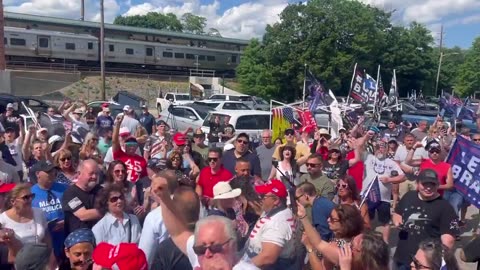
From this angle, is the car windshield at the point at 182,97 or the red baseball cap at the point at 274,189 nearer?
the red baseball cap at the point at 274,189

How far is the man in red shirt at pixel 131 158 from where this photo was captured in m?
6.73

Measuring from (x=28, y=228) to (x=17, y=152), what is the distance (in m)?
4.28

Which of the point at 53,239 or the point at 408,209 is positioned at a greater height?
the point at 408,209

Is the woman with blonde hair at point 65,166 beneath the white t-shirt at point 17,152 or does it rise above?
above

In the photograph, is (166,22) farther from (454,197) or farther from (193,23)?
(454,197)

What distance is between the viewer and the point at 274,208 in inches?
170

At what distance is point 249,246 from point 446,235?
72.4 inches

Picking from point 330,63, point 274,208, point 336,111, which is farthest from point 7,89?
point 274,208

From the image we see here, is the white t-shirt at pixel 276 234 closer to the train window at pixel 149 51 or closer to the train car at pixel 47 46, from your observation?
the train car at pixel 47 46

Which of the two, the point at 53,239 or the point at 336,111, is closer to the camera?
the point at 53,239

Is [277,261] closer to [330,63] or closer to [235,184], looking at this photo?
[235,184]

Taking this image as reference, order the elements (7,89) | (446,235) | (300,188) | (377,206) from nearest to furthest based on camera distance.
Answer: (446,235)
(300,188)
(377,206)
(7,89)

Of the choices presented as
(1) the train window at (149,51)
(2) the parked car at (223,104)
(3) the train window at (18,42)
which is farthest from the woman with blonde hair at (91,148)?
(1) the train window at (149,51)

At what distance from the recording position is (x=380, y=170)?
26.2 feet
